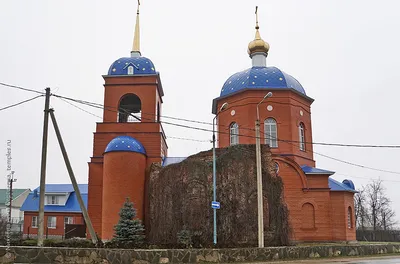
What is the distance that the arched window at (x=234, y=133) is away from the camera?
29.2 meters

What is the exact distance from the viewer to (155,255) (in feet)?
49.2

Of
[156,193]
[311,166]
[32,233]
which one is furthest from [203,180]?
[32,233]

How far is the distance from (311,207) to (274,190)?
229 inches

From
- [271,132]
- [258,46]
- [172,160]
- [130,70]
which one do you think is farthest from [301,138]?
[130,70]

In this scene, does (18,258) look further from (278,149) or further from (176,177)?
(278,149)

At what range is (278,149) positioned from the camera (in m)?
28.1

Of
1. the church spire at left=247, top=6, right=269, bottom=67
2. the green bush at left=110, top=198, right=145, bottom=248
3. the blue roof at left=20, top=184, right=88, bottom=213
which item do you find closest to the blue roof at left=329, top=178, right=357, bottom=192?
the church spire at left=247, top=6, right=269, bottom=67

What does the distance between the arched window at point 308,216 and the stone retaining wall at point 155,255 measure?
6702 mm

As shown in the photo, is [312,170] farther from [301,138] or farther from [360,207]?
[360,207]

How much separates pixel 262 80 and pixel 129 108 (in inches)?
370

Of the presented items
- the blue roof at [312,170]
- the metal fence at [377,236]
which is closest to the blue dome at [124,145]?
the blue roof at [312,170]

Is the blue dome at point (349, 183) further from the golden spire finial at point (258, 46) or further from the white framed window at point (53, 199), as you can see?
the white framed window at point (53, 199)

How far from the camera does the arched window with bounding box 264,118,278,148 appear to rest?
28219 mm

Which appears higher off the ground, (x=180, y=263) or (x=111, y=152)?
(x=111, y=152)
